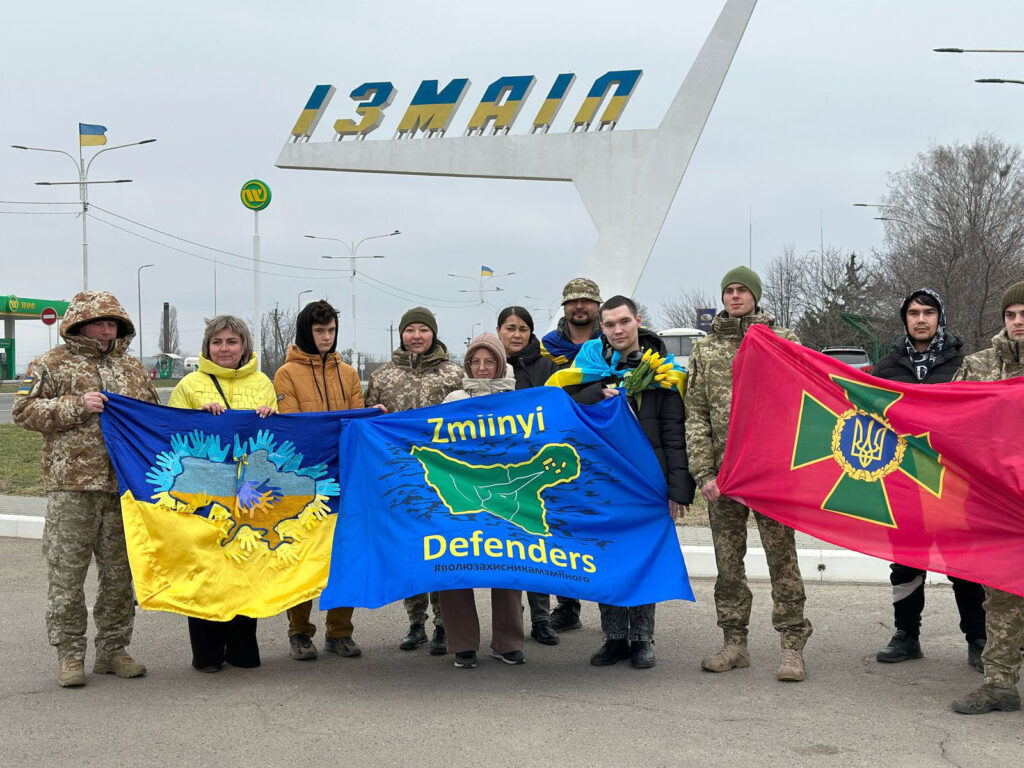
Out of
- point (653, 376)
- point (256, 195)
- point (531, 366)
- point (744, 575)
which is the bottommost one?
point (744, 575)

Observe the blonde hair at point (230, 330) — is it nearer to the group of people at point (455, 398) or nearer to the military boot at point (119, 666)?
the group of people at point (455, 398)

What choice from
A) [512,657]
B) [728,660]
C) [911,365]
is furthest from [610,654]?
[911,365]

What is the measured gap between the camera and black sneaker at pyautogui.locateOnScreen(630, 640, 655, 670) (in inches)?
238

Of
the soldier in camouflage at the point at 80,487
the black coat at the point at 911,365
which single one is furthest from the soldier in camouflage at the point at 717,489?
the soldier in camouflage at the point at 80,487

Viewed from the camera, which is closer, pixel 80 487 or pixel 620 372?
pixel 80 487

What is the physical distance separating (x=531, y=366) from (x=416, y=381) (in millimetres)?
761

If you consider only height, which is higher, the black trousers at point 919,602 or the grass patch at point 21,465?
the grass patch at point 21,465

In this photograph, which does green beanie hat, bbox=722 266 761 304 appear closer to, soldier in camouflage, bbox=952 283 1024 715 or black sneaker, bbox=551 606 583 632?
soldier in camouflage, bbox=952 283 1024 715

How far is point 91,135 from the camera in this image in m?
33.3

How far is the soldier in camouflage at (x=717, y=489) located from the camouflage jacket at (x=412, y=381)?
150cm

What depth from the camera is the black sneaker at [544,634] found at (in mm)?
6719

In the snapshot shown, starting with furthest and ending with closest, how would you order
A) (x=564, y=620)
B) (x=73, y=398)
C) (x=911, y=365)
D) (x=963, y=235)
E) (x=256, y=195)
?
1. (x=963, y=235)
2. (x=256, y=195)
3. (x=564, y=620)
4. (x=911, y=365)
5. (x=73, y=398)

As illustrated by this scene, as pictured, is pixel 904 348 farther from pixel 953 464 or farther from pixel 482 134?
pixel 482 134

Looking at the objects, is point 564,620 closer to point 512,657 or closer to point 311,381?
point 512,657
